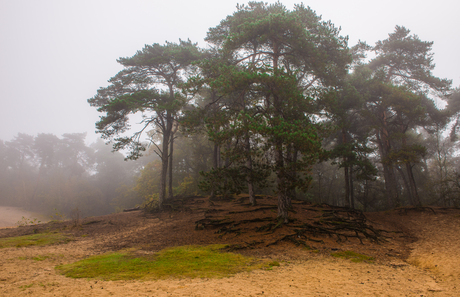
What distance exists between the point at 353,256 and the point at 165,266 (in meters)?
4.97

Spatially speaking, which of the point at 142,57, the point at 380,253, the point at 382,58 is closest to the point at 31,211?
the point at 142,57

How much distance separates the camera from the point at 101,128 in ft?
48.5

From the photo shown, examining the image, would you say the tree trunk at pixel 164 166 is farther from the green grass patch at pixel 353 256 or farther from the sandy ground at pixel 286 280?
the green grass patch at pixel 353 256

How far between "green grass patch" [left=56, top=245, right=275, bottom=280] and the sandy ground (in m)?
0.31

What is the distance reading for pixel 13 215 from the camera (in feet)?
103

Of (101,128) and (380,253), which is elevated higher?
(101,128)

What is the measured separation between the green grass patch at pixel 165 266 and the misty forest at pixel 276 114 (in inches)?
112

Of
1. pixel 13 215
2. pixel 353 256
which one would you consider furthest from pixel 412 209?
pixel 13 215

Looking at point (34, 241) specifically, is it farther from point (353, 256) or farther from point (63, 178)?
point (63, 178)

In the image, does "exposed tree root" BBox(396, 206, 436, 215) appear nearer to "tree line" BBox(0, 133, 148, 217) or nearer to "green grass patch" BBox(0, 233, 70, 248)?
"green grass patch" BBox(0, 233, 70, 248)

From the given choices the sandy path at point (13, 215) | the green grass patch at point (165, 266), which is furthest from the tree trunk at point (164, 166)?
the sandy path at point (13, 215)

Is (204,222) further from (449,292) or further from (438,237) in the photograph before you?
(438,237)

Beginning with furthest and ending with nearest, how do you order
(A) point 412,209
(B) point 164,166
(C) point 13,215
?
(C) point 13,215, (B) point 164,166, (A) point 412,209

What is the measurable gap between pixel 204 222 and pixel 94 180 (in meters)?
39.6
